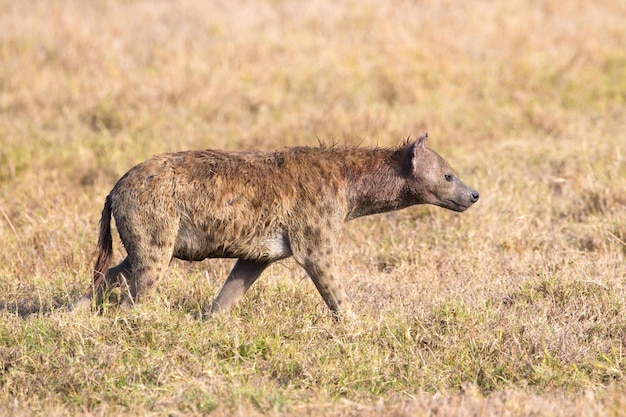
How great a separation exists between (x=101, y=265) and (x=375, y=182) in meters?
1.82

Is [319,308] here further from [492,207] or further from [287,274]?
[492,207]

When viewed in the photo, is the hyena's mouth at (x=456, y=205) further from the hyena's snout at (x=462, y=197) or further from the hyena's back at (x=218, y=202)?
the hyena's back at (x=218, y=202)

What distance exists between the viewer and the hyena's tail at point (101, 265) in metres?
6.32

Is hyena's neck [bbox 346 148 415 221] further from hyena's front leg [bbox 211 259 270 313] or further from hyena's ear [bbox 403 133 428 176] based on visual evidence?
hyena's front leg [bbox 211 259 270 313]

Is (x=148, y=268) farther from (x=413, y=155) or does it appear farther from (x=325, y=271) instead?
(x=413, y=155)

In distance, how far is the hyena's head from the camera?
261 inches

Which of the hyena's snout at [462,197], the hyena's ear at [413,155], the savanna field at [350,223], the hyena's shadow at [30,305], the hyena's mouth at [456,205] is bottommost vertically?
the hyena's shadow at [30,305]

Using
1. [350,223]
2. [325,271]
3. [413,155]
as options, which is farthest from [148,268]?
[350,223]

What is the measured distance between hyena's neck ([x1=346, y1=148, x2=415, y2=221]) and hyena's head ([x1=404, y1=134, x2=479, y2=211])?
7 cm

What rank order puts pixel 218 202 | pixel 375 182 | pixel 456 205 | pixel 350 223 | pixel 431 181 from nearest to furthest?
pixel 218 202
pixel 375 182
pixel 431 181
pixel 456 205
pixel 350 223

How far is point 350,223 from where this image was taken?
8.62m

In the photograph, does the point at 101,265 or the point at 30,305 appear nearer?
the point at 101,265

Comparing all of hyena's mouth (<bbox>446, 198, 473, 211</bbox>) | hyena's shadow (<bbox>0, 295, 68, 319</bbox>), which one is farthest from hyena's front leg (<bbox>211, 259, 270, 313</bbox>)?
hyena's mouth (<bbox>446, 198, 473, 211</bbox>)

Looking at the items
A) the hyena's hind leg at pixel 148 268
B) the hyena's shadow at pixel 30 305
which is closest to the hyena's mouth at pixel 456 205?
the hyena's hind leg at pixel 148 268
